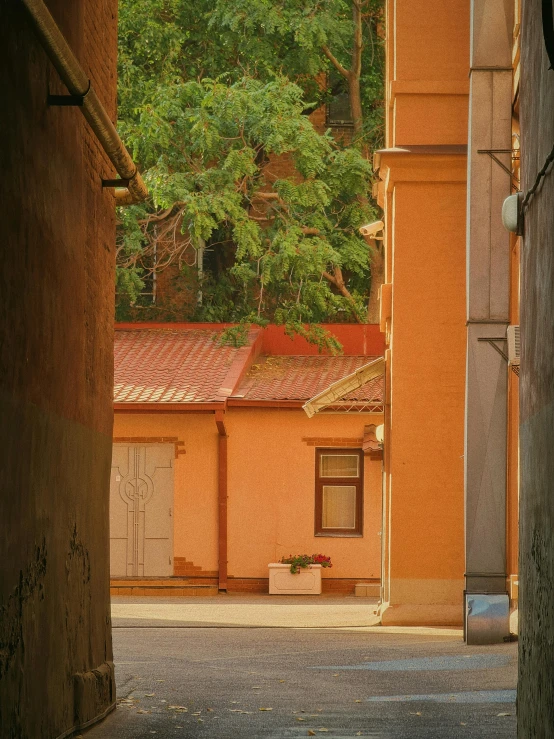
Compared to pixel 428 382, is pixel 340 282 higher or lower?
higher

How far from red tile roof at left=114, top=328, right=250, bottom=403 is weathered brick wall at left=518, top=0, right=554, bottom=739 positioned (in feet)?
49.2

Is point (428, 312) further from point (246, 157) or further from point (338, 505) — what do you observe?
point (246, 157)

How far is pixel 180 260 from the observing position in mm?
29453

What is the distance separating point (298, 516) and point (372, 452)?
1.73 metres

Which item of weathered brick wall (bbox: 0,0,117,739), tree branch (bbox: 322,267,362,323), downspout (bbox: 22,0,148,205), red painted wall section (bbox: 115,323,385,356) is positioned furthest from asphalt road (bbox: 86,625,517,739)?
tree branch (bbox: 322,267,362,323)

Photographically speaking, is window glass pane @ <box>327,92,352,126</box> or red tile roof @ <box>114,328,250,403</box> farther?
window glass pane @ <box>327,92,352,126</box>

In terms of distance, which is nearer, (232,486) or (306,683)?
(306,683)

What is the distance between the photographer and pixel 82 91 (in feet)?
26.6

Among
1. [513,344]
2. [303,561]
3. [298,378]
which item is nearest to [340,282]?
[298,378]

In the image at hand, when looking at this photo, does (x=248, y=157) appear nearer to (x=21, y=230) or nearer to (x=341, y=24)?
(x=341, y=24)

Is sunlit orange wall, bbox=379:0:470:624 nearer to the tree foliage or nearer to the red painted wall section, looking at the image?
the tree foliage

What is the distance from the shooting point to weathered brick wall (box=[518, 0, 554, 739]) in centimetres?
655

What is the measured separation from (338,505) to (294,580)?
1684mm

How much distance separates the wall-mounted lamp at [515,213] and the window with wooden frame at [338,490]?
15.2 meters
